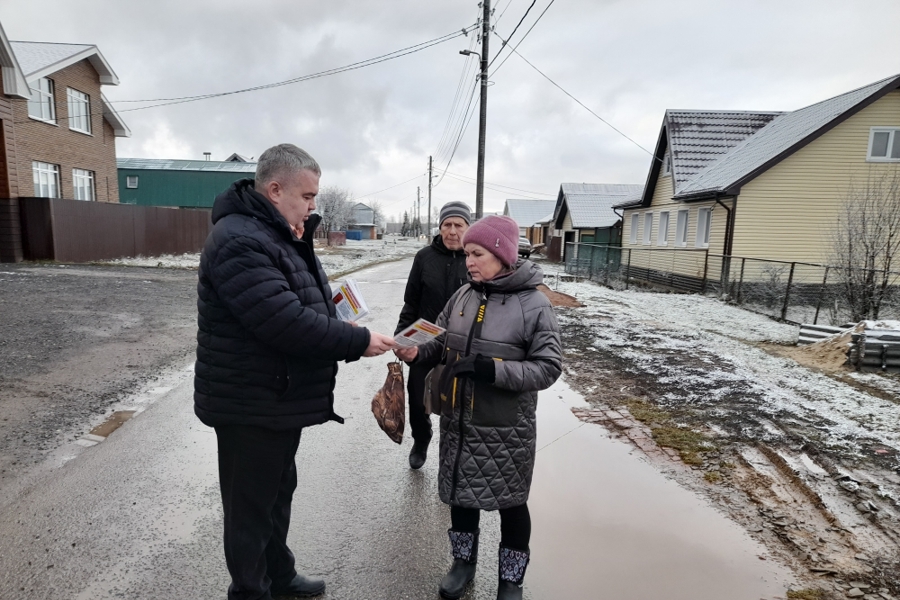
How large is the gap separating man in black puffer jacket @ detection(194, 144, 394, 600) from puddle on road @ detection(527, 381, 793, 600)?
141 cm

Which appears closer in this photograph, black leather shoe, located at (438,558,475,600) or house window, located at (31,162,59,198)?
black leather shoe, located at (438,558,475,600)

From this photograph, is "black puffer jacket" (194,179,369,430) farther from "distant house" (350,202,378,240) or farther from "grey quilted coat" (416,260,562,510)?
"distant house" (350,202,378,240)

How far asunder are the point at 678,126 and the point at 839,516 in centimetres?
2030

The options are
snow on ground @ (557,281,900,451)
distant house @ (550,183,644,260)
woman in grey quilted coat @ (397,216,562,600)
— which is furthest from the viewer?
distant house @ (550,183,644,260)

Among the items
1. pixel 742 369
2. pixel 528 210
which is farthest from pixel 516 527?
pixel 528 210

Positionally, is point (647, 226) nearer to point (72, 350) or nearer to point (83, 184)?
point (72, 350)

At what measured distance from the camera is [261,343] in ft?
6.61

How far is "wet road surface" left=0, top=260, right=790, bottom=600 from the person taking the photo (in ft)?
8.56

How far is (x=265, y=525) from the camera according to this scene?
2213 millimetres

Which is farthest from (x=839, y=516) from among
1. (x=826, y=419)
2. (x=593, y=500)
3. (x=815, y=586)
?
(x=826, y=419)

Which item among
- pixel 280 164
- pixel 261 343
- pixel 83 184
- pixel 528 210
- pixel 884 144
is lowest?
pixel 261 343

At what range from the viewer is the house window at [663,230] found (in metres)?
20.7

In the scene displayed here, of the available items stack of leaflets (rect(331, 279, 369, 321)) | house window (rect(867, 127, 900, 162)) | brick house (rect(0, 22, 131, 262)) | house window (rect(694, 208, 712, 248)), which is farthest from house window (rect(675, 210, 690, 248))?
brick house (rect(0, 22, 131, 262))

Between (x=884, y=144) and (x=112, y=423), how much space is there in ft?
65.9
